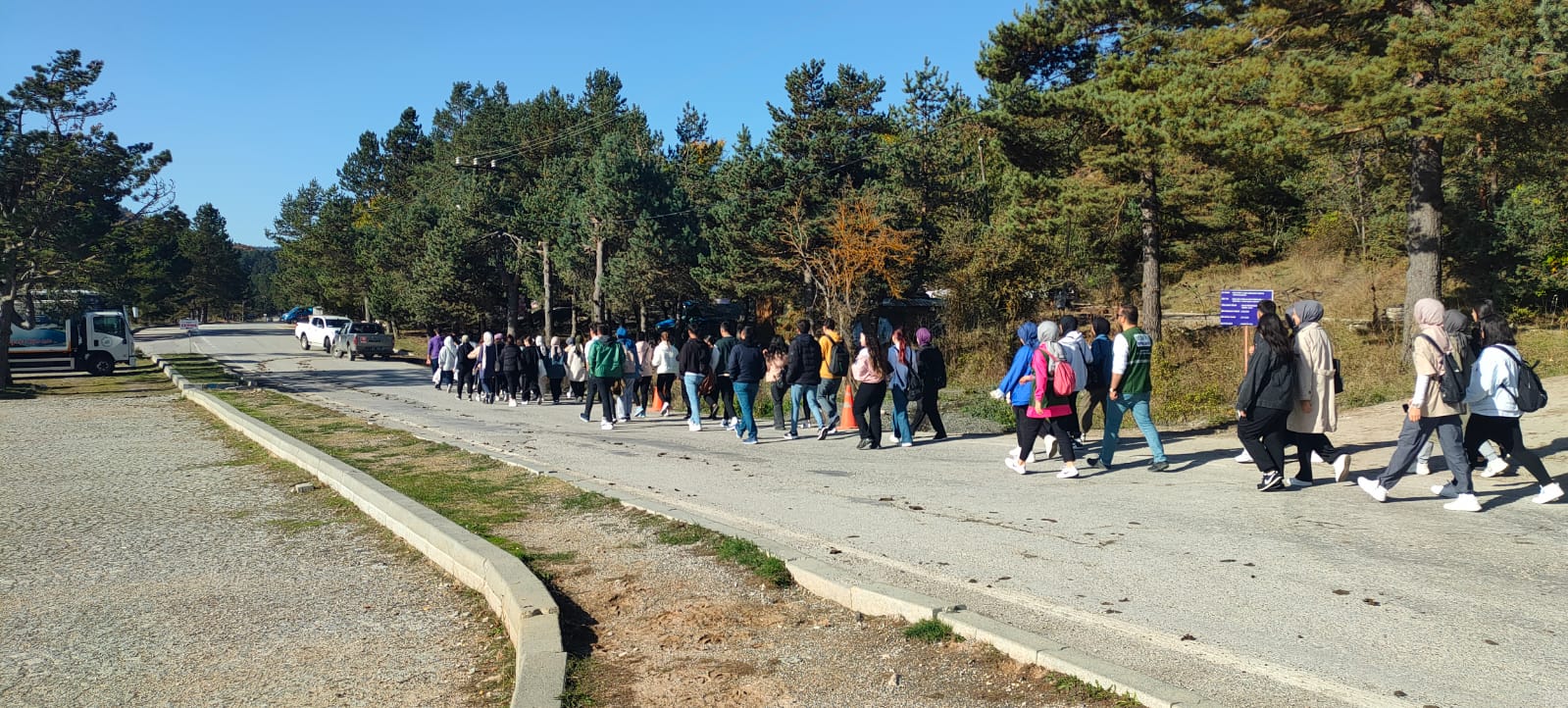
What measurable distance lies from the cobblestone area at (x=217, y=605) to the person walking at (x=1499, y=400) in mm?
7286

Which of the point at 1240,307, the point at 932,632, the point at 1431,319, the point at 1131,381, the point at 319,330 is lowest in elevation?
the point at 932,632

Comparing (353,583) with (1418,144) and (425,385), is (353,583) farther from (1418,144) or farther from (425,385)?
(425,385)

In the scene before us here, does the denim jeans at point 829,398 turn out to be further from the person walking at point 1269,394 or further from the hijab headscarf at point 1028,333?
the person walking at point 1269,394

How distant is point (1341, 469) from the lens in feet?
30.4

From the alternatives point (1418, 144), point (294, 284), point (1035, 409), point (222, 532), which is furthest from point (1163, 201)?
point (294, 284)

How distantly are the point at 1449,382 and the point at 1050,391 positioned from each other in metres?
3.29

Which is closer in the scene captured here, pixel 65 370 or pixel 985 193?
pixel 65 370

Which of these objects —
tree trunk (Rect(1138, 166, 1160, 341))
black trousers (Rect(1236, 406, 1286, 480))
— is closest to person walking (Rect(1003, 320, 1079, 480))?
black trousers (Rect(1236, 406, 1286, 480))

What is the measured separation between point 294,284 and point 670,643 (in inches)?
3670

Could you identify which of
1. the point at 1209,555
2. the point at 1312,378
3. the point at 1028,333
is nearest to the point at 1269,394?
the point at 1312,378

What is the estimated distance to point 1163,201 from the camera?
92.2 feet

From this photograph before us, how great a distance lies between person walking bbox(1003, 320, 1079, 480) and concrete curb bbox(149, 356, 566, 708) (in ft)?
17.8

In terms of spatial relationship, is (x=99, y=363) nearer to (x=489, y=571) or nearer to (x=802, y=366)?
(x=802, y=366)

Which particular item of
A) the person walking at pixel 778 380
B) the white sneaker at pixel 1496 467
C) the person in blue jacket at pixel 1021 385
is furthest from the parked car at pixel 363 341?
the white sneaker at pixel 1496 467
